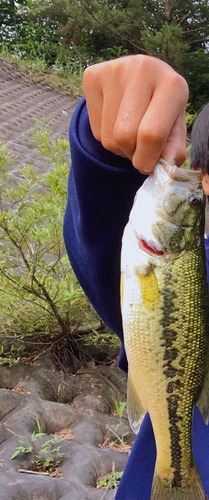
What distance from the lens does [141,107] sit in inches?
35.4

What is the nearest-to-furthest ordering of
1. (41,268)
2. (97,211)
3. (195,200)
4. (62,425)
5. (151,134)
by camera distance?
(151,134), (195,200), (97,211), (62,425), (41,268)

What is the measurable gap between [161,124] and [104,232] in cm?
46

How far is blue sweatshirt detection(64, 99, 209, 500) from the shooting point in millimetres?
1163

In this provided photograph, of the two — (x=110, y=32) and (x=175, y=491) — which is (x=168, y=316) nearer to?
(x=175, y=491)

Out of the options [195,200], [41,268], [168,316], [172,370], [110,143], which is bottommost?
[41,268]

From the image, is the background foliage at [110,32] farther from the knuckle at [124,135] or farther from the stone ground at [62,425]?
the knuckle at [124,135]

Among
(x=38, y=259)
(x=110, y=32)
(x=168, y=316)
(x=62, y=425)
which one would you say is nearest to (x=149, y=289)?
(x=168, y=316)

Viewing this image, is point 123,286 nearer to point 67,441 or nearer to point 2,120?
point 67,441

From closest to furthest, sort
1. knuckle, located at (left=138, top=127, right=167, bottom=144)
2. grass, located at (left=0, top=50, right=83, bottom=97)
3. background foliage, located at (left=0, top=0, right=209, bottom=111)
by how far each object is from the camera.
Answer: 1. knuckle, located at (left=138, top=127, right=167, bottom=144)
2. background foliage, located at (left=0, top=0, right=209, bottom=111)
3. grass, located at (left=0, top=50, right=83, bottom=97)

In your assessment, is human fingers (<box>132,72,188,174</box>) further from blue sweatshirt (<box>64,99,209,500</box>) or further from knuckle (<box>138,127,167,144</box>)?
blue sweatshirt (<box>64,99,209,500</box>)

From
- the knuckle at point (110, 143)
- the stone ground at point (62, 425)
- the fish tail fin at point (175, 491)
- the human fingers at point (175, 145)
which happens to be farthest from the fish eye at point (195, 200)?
the stone ground at point (62, 425)

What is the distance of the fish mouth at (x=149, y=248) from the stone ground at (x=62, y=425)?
1341 millimetres

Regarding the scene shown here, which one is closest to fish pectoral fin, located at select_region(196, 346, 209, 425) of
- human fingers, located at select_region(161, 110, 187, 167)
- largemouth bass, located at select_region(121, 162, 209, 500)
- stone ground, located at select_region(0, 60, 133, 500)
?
largemouth bass, located at select_region(121, 162, 209, 500)

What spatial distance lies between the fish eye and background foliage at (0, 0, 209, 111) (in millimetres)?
7798
